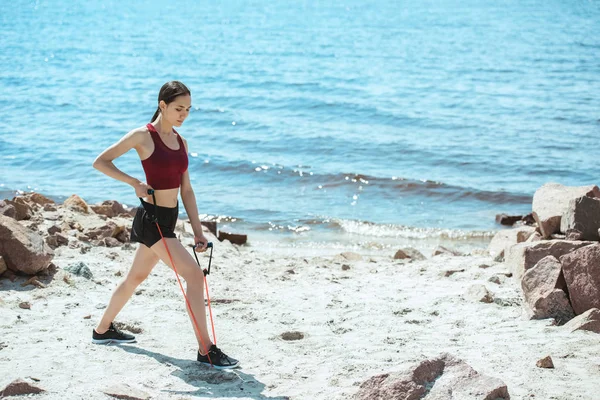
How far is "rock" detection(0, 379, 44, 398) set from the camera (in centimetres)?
485

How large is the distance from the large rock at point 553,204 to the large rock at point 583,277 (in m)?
1.92

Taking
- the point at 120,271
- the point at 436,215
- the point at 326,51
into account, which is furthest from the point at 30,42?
the point at 120,271

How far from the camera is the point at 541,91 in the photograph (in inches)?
938

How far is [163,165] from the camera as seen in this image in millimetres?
5391

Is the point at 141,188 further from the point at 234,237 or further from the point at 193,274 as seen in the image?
the point at 234,237

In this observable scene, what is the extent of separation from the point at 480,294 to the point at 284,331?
1849 mm

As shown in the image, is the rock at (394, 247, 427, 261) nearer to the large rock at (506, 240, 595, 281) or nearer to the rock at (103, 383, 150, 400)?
the large rock at (506, 240, 595, 281)

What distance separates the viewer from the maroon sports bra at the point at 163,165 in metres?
5.37

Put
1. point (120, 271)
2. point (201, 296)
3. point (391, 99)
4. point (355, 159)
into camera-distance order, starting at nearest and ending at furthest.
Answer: point (201, 296) < point (120, 271) < point (355, 159) < point (391, 99)

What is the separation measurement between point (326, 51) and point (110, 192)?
21.6m

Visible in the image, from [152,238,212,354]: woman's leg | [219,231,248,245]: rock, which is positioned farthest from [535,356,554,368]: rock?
[219,231,248,245]: rock

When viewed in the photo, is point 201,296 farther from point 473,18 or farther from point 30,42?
point 473,18

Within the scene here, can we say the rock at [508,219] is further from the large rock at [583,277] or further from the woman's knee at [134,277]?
the woman's knee at [134,277]

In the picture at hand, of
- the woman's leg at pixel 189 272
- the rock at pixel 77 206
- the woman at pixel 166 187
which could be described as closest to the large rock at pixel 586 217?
the woman at pixel 166 187
